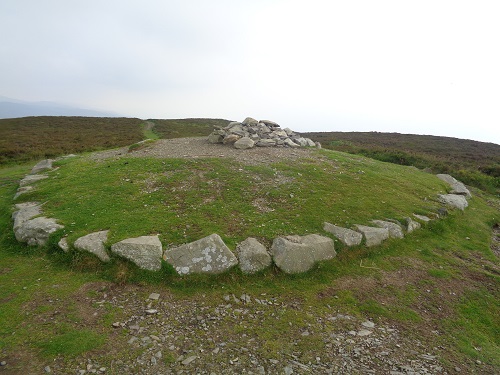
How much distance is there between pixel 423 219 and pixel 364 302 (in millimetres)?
7767

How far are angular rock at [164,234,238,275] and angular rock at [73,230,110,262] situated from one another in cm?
203

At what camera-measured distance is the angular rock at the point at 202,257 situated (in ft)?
30.3

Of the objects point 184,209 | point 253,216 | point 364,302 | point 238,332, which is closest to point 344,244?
point 364,302

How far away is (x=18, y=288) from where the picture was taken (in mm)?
8469

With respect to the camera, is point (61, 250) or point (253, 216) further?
point (253, 216)

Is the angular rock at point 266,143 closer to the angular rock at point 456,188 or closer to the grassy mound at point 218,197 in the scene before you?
the grassy mound at point 218,197

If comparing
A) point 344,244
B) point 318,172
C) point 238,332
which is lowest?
point 238,332

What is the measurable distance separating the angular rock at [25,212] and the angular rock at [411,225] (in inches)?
632

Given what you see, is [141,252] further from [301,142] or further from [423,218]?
[301,142]

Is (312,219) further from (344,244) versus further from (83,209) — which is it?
(83,209)

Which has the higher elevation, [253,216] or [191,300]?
[253,216]

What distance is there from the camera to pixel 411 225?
13477 mm

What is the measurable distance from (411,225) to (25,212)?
55.8 ft

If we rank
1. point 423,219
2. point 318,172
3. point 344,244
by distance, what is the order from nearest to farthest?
1. point 344,244
2. point 423,219
3. point 318,172
